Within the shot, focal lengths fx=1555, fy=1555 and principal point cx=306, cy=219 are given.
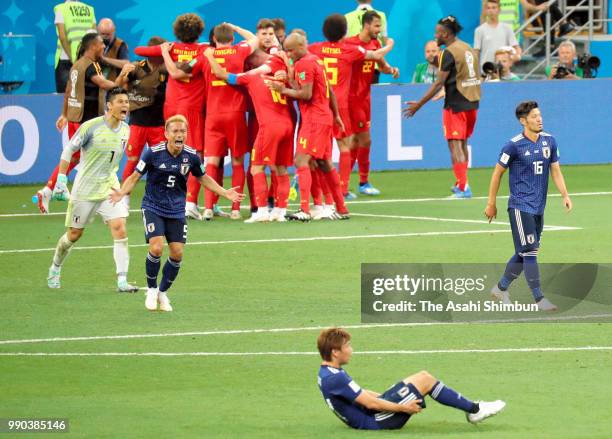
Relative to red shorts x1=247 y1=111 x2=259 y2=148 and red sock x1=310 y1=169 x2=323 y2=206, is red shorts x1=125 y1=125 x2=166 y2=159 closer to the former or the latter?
red shorts x1=247 y1=111 x2=259 y2=148

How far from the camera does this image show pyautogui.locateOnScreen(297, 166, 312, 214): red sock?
66.2 feet

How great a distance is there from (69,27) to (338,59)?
6.48 metres

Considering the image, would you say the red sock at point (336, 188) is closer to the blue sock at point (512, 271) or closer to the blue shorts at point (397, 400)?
the blue sock at point (512, 271)

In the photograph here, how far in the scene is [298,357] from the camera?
1212 cm

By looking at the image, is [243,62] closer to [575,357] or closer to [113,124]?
[113,124]

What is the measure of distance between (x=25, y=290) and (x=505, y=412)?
22.8 ft

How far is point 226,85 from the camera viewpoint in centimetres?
2070

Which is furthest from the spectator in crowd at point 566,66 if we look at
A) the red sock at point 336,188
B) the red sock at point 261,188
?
the red sock at point 261,188

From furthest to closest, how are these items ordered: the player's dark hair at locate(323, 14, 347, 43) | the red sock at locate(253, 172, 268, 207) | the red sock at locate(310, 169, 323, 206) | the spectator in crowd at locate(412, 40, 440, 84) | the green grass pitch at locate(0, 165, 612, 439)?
the spectator in crowd at locate(412, 40, 440, 84) → the player's dark hair at locate(323, 14, 347, 43) → the red sock at locate(310, 169, 323, 206) → the red sock at locate(253, 172, 268, 207) → the green grass pitch at locate(0, 165, 612, 439)

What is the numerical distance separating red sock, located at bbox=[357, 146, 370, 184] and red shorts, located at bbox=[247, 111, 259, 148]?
2798 mm

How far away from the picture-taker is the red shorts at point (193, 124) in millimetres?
21125

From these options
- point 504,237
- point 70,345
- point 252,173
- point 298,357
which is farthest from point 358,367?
point 252,173

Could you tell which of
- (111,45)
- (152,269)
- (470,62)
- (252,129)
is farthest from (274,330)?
(111,45)
